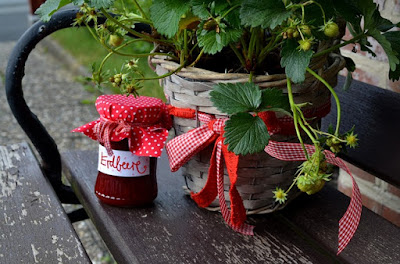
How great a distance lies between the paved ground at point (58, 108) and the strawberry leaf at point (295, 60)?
5.53ft

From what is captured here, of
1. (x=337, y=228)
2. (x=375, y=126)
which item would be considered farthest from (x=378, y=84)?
(x=337, y=228)

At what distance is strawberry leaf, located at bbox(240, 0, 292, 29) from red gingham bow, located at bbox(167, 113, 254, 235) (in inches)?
8.4

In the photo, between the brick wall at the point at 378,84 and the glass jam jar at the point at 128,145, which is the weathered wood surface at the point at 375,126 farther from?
the glass jam jar at the point at 128,145

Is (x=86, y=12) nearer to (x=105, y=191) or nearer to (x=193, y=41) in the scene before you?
(x=193, y=41)

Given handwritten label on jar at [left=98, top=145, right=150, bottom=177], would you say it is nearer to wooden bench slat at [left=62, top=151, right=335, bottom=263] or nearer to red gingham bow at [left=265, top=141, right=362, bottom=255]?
wooden bench slat at [left=62, top=151, right=335, bottom=263]

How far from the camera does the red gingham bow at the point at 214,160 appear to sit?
979mm

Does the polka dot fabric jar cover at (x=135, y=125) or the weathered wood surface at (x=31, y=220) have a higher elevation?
the polka dot fabric jar cover at (x=135, y=125)

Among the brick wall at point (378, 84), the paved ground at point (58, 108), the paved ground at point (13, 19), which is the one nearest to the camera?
the brick wall at point (378, 84)

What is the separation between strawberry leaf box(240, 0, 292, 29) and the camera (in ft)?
2.60

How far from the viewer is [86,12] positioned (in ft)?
3.03

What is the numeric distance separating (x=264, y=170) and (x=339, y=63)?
0.72 feet

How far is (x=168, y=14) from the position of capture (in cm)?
89

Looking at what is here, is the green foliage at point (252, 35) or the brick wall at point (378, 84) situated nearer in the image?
the green foliage at point (252, 35)

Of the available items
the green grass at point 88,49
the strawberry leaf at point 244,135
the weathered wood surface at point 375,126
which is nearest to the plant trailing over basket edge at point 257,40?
the strawberry leaf at point 244,135
